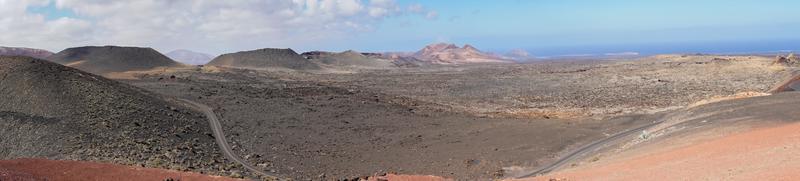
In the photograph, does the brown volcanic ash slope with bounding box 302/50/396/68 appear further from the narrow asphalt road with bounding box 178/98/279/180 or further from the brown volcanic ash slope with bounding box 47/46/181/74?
the narrow asphalt road with bounding box 178/98/279/180

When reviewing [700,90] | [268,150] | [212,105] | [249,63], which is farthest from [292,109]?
[249,63]

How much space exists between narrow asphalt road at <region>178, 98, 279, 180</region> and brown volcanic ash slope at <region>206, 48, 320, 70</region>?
64301 mm

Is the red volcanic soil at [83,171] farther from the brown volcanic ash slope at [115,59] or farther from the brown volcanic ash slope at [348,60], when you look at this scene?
the brown volcanic ash slope at [348,60]

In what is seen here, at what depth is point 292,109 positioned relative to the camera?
35.8 metres

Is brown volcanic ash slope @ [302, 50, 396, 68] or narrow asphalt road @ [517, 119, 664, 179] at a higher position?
brown volcanic ash slope @ [302, 50, 396, 68]

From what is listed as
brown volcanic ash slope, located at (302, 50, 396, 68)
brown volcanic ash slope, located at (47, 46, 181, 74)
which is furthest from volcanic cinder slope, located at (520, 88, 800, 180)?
brown volcanic ash slope, located at (302, 50, 396, 68)

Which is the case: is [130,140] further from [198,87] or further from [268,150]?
[198,87]

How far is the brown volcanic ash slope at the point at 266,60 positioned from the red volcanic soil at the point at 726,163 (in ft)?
286

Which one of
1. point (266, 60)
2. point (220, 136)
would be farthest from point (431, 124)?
point (266, 60)

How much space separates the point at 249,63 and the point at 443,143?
79.7 metres

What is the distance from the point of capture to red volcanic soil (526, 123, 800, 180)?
478 inches

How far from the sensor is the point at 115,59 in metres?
80.9

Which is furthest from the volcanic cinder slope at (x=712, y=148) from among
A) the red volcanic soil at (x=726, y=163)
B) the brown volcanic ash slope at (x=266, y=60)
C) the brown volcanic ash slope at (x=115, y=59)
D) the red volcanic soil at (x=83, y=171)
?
the brown volcanic ash slope at (x=266, y=60)

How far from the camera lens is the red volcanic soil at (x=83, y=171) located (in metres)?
15.6
